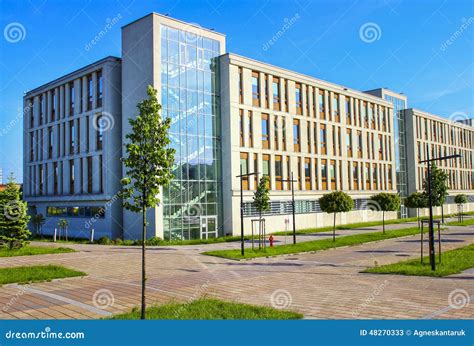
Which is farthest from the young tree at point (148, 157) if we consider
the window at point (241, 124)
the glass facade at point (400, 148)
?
the glass facade at point (400, 148)

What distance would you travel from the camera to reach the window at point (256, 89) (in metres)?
41.1

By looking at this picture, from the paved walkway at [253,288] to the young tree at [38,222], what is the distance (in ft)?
66.5

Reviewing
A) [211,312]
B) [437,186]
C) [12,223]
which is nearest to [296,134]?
[437,186]

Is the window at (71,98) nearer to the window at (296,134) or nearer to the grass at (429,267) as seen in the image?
the window at (296,134)

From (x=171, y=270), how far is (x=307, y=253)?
9598mm

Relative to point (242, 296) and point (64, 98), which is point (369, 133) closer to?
point (64, 98)

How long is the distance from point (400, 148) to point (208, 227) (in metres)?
38.9

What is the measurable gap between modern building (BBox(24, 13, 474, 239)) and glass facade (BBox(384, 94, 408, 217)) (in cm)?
1506

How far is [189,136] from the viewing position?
36.1 meters

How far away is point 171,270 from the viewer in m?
19.3

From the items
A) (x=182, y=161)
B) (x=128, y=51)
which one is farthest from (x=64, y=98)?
(x=182, y=161)

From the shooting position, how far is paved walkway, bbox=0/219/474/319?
11308 millimetres

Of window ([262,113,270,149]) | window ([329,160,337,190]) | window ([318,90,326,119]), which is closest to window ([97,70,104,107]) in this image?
window ([262,113,270,149])

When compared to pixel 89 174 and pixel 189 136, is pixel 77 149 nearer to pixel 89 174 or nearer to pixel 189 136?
pixel 89 174
